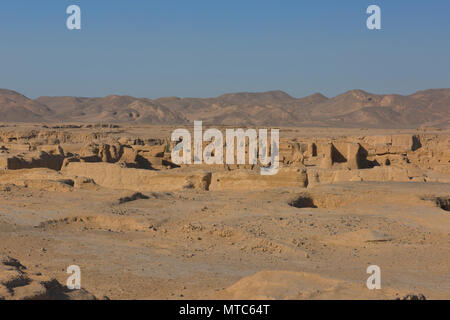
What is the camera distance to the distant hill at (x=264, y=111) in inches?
3846

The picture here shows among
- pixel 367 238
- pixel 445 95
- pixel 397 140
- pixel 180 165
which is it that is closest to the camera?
pixel 367 238

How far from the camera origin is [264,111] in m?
102

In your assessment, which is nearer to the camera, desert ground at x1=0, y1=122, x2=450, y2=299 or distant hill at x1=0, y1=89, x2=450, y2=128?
desert ground at x1=0, y1=122, x2=450, y2=299

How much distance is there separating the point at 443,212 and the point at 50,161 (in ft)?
44.3

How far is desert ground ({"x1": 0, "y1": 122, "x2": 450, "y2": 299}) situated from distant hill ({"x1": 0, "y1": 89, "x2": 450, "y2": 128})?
68418 millimetres

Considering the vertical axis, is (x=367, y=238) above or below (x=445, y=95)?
below

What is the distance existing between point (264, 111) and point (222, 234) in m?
93.3

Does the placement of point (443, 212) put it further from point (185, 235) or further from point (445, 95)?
point (445, 95)

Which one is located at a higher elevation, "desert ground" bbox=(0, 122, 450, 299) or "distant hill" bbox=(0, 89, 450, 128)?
"distant hill" bbox=(0, 89, 450, 128)

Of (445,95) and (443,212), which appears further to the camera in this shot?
(445,95)

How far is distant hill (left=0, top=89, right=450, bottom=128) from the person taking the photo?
3846 inches

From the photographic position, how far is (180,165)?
71.6 feet

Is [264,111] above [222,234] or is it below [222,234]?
above

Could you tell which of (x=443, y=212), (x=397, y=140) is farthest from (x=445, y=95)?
(x=443, y=212)
